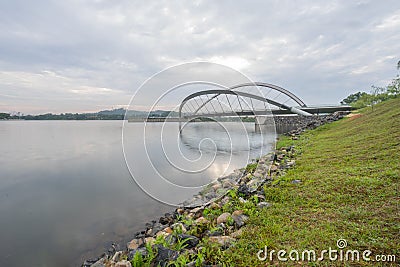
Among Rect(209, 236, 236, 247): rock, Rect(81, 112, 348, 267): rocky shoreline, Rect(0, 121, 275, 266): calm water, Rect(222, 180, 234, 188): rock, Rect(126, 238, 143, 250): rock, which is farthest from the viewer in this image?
Rect(222, 180, 234, 188): rock

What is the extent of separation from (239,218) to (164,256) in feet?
4.92

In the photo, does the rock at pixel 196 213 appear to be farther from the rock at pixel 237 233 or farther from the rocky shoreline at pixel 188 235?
the rock at pixel 237 233

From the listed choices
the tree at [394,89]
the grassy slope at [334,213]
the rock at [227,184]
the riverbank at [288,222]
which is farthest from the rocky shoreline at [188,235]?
the tree at [394,89]

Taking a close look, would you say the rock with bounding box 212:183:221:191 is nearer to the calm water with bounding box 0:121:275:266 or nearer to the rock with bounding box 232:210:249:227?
the calm water with bounding box 0:121:275:266

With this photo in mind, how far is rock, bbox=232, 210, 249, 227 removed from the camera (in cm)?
354

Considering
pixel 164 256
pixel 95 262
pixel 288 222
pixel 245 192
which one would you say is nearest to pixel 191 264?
pixel 164 256

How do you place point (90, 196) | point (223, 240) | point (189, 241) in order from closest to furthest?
point (223, 240) < point (189, 241) < point (90, 196)

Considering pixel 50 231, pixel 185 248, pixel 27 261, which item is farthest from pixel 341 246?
pixel 50 231

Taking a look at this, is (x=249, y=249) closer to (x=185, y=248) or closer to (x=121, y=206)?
(x=185, y=248)

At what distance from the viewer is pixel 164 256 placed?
110 inches

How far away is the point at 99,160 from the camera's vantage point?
12664 millimetres

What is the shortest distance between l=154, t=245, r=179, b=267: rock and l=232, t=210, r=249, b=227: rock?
127 centimetres

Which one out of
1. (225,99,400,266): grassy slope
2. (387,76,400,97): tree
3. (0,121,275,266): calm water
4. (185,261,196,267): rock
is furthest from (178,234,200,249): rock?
(387,76,400,97): tree

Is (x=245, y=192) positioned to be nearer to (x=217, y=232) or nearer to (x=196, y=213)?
(x=196, y=213)
